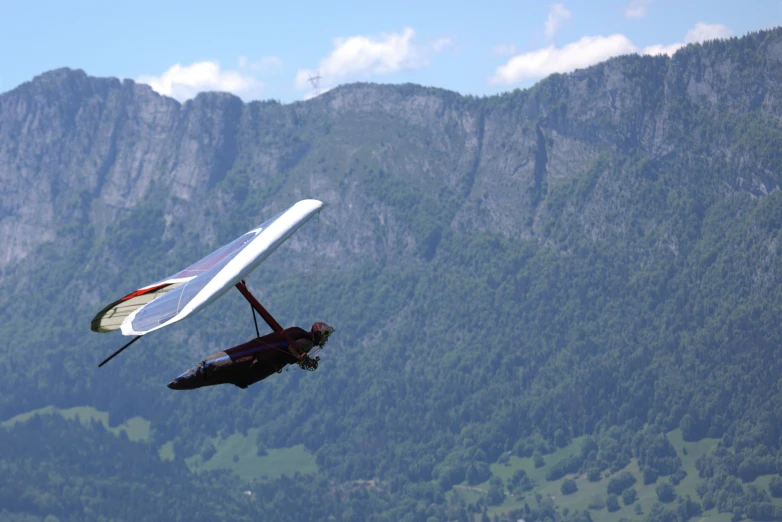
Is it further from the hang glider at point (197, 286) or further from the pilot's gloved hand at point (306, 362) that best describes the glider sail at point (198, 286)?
the pilot's gloved hand at point (306, 362)

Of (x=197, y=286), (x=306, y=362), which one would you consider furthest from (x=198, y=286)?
(x=306, y=362)

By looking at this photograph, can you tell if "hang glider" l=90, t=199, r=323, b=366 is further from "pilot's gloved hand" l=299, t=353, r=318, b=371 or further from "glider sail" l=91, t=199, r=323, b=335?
"pilot's gloved hand" l=299, t=353, r=318, b=371

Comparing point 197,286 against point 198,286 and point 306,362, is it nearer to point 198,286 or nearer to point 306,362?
point 198,286

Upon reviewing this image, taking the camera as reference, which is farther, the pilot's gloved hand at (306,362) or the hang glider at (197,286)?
the pilot's gloved hand at (306,362)

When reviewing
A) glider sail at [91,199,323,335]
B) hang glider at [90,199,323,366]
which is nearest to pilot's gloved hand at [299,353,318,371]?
hang glider at [90,199,323,366]

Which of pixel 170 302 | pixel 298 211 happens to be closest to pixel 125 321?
pixel 170 302

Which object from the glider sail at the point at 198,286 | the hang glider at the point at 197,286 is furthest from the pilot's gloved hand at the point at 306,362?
the glider sail at the point at 198,286

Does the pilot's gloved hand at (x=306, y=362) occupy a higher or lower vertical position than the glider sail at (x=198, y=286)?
lower

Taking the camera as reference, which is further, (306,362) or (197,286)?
(306,362)
